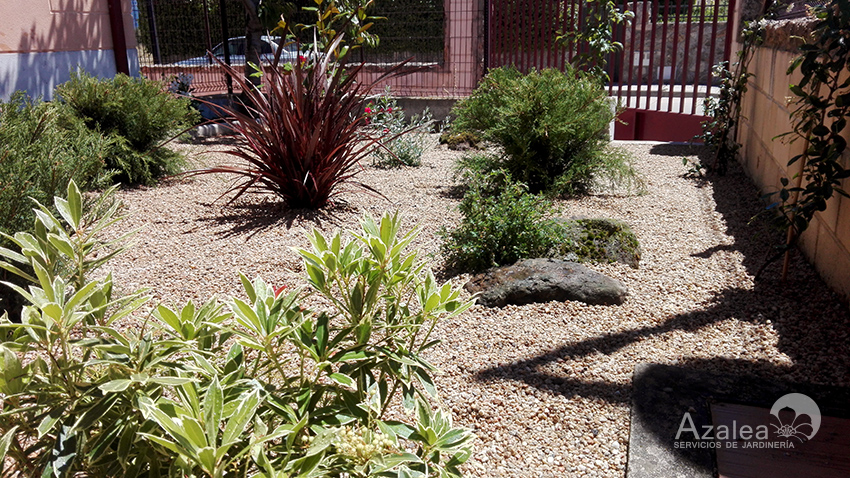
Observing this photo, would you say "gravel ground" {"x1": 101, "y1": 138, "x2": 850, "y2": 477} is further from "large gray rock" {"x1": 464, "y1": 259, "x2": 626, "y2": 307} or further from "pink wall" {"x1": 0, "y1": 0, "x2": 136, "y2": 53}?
"pink wall" {"x1": 0, "y1": 0, "x2": 136, "y2": 53}

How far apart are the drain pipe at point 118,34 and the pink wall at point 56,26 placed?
0.06 meters

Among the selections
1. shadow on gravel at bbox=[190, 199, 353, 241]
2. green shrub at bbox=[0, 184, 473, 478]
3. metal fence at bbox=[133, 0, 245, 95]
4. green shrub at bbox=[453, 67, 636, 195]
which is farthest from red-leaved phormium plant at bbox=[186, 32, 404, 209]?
metal fence at bbox=[133, 0, 245, 95]

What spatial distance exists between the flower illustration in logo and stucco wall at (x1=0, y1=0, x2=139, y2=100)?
744 centimetres

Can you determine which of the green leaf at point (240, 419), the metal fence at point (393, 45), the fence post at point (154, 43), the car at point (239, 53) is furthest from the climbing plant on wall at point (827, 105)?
the fence post at point (154, 43)

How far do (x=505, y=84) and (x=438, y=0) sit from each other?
681 centimetres

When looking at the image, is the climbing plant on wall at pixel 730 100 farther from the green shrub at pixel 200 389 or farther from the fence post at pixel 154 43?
the fence post at pixel 154 43

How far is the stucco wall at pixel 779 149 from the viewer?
3.18 m

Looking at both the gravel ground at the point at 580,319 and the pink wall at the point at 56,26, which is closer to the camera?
the gravel ground at the point at 580,319

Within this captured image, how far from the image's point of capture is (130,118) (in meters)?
6.08

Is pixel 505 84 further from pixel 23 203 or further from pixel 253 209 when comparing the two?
pixel 23 203

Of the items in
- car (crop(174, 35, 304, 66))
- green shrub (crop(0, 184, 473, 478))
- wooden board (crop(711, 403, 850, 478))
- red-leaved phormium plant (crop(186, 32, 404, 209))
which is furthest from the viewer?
car (crop(174, 35, 304, 66))

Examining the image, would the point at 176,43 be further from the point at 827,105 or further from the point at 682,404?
the point at 682,404

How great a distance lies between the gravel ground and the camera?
90.9 inches

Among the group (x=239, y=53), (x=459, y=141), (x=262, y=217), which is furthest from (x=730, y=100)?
(x=239, y=53)
